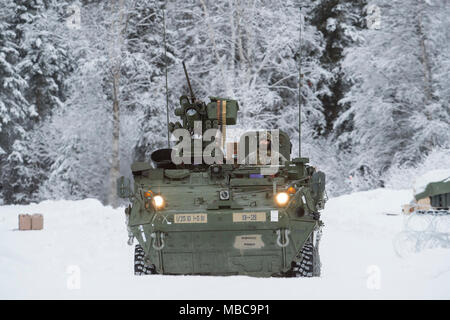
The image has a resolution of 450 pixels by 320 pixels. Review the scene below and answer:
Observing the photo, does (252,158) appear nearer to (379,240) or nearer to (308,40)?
(379,240)

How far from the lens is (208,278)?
7.24 meters

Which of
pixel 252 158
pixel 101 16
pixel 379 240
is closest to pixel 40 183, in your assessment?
pixel 101 16

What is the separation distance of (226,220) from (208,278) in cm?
73

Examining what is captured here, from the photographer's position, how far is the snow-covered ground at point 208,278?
632cm

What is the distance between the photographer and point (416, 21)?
25625 millimetres

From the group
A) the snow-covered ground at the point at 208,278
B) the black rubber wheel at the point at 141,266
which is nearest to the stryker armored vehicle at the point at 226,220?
the black rubber wheel at the point at 141,266

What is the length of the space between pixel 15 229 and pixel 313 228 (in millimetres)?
10146

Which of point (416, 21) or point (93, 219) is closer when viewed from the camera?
point (93, 219)

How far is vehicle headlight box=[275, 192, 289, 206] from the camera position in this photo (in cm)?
780

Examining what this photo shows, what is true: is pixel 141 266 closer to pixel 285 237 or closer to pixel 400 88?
pixel 285 237

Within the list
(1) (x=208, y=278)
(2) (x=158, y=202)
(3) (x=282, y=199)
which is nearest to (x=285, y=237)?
(3) (x=282, y=199)

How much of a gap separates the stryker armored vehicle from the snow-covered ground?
0.46m

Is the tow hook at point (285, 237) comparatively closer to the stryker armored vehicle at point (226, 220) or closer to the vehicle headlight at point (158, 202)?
the stryker armored vehicle at point (226, 220)

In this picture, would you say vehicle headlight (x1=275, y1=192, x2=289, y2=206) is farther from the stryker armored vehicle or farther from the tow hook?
the tow hook
